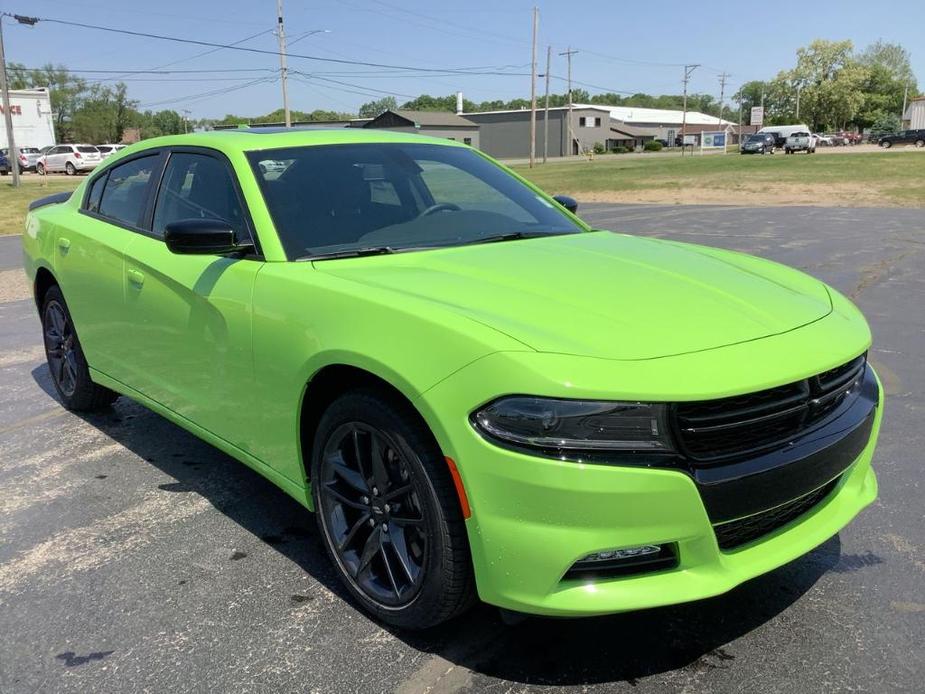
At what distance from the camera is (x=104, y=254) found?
158 inches

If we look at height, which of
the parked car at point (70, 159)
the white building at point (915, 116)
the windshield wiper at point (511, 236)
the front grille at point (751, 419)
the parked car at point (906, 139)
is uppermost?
the white building at point (915, 116)

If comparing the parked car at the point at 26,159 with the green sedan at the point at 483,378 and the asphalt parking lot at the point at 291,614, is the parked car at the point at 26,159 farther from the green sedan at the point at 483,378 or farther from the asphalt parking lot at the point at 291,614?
the green sedan at the point at 483,378

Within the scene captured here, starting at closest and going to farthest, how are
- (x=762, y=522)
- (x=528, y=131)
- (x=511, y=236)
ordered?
(x=762, y=522), (x=511, y=236), (x=528, y=131)

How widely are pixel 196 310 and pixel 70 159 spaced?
1780 inches

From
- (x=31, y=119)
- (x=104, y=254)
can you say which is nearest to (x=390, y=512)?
(x=104, y=254)

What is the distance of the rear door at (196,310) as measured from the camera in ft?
9.87

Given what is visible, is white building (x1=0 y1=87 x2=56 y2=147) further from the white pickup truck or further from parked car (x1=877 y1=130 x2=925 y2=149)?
parked car (x1=877 y1=130 x2=925 y2=149)

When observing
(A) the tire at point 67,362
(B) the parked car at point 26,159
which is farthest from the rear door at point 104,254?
(B) the parked car at point 26,159

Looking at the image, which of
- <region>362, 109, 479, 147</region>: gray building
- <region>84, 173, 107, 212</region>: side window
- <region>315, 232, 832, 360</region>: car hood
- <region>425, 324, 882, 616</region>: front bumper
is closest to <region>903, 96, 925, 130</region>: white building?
<region>362, 109, 479, 147</region>: gray building

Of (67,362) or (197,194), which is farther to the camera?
(67,362)

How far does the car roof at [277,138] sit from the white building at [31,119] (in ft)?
198

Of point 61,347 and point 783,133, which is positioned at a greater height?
point 783,133

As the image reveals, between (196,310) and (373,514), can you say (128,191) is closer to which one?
(196,310)

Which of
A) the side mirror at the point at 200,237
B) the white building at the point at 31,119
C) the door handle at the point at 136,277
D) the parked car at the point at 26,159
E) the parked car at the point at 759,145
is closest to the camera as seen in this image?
the side mirror at the point at 200,237
